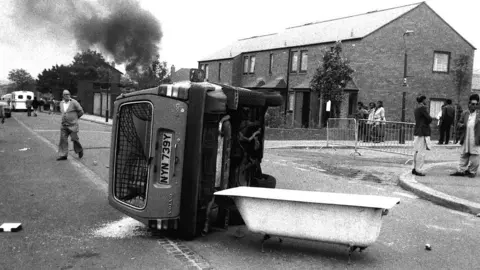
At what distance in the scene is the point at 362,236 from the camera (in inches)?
193

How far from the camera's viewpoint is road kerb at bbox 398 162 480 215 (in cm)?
802

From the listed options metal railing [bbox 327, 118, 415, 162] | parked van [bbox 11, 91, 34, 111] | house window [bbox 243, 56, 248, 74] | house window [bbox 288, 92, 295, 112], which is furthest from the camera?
parked van [bbox 11, 91, 34, 111]

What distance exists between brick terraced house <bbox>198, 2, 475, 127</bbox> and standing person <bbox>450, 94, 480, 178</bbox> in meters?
18.2

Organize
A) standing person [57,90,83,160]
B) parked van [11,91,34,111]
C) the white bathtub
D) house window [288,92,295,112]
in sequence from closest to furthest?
the white bathtub
standing person [57,90,83,160]
house window [288,92,295,112]
parked van [11,91,34,111]

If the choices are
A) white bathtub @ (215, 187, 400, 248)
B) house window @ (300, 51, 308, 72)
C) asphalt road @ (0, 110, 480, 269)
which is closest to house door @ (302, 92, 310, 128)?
house window @ (300, 51, 308, 72)

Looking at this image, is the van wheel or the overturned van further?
the van wheel

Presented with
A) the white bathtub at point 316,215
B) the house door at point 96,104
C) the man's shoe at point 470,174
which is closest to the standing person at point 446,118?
the man's shoe at point 470,174

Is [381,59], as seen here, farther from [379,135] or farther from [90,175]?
[90,175]

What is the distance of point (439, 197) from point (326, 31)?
29.7 metres

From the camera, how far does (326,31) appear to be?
37.1 meters

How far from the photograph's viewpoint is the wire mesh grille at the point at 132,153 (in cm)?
599

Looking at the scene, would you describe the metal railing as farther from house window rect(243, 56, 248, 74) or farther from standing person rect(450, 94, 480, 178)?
house window rect(243, 56, 248, 74)

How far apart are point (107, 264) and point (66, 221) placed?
6.25 ft

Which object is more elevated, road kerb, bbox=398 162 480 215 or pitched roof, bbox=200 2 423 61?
pitched roof, bbox=200 2 423 61
